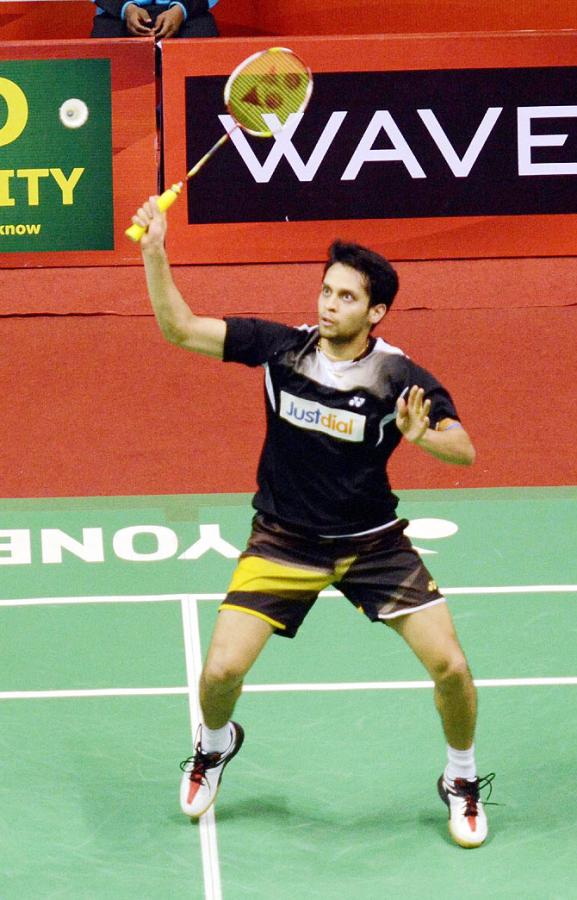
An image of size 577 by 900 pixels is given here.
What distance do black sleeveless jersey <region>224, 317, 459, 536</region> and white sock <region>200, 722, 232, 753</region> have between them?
2.35 feet

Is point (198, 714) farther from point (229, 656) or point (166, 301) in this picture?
point (166, 301)

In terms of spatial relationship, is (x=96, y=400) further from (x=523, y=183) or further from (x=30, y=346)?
(x=523, y=183)

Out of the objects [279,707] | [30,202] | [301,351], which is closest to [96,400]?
[30,202]

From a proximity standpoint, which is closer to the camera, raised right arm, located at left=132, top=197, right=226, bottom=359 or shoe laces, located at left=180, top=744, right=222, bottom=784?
raised right arm, located at left=132, top=197, right=226, bottom=359

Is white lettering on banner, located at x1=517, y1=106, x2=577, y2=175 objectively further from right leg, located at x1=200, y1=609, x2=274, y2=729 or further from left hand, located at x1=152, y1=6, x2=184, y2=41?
right leg, located at x1=200, y1=609, x2=274, y2=729

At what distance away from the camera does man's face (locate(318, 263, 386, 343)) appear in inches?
185

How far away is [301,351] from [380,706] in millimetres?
1615

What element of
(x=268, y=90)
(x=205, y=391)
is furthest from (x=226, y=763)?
(x=205, y=391)

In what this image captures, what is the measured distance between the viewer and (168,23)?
8812 millimetres

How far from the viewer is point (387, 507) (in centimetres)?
484

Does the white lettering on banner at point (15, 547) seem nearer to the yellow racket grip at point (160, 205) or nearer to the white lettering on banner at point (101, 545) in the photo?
the white lettering on banner at point (101, 545)

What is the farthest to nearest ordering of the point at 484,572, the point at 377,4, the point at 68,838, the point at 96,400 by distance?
the point at 377,4 < the point at 96,400 < the point at 484,572 < the point at 68,838

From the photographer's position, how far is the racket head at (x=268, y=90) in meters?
5.13

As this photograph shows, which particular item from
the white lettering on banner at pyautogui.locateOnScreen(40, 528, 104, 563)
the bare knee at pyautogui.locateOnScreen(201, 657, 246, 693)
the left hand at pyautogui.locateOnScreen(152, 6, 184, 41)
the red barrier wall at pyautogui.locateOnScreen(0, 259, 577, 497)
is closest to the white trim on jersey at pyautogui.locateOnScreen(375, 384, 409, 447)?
the bare knee at pyautogui.locateOnScreen(201, 657, 246, 693)
